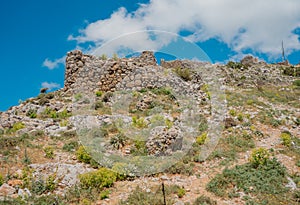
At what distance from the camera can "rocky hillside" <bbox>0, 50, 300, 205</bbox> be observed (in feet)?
28.7

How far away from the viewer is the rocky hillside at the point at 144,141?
28.7 ft

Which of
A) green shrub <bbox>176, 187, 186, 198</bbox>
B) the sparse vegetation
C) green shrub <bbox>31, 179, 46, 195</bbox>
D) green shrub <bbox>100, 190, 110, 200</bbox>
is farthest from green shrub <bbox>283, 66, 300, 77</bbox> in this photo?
green shrub <bbox>31, 179, 46, 195</bbox>

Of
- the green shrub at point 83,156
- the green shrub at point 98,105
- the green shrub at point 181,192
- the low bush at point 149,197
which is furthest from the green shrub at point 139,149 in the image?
the green shrub at point 98,105

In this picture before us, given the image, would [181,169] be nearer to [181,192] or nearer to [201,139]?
[181,192]

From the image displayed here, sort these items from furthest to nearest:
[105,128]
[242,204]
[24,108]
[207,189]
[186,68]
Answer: [186,68]
[24,108]
[105,128]
[207,189]
[242,204]

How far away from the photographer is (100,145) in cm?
1177

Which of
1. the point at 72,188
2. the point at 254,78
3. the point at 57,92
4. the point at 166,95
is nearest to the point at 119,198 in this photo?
the point at 72,188

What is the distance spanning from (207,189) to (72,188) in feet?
13.5

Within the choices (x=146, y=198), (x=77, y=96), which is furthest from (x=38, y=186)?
(x=77, y=96)

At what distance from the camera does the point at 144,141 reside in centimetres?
1202

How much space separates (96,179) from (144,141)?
3444mm

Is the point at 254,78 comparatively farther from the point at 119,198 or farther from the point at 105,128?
the point at 119,198

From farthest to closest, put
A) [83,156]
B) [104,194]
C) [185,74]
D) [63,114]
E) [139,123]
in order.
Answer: [185,74] → [63,114] → [139,123] → [83,156] → [104,194]

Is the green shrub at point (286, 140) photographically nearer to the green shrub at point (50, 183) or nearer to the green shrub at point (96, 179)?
the green shrub at point (96, 179)
